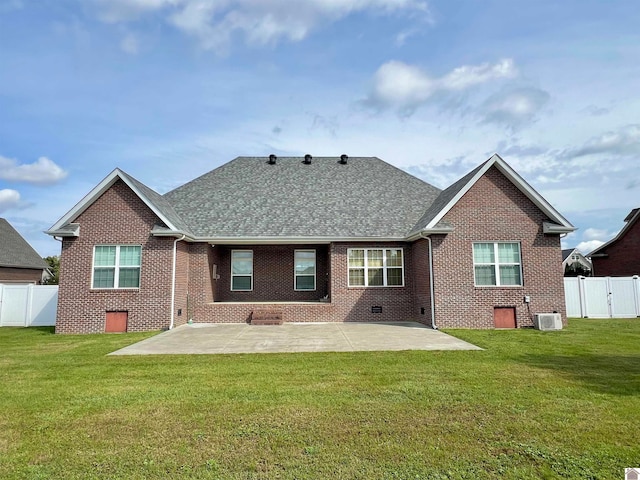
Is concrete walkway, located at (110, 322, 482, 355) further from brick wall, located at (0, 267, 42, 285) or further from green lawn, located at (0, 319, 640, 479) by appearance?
brick wall, located at (0, 267, 42, 285)

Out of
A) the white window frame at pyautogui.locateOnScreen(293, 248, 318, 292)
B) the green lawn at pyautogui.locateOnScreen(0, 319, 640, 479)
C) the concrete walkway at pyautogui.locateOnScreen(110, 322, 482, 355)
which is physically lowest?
the green lawn at pyautogui.locateOnScreen(0, 319, 640, 479)

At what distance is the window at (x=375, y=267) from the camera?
649 inches

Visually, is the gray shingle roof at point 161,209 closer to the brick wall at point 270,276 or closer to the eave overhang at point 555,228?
the brick wall at point 270,276

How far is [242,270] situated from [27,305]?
9.20 m

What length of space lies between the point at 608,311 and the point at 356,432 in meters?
17.7

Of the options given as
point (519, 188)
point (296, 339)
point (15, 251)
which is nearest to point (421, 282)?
point (519, 188)

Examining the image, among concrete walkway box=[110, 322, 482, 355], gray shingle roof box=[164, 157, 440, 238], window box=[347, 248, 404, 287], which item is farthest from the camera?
gray shingle roof box=[164, 157, 440, 238]

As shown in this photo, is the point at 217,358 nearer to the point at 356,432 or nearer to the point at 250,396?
the point at 250,396

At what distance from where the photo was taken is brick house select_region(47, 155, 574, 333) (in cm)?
1425

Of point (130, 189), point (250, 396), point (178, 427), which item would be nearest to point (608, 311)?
point (250, 396)

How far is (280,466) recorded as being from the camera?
12.8 ft

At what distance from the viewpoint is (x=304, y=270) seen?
18.3 m

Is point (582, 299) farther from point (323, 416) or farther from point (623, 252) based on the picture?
point (323, 416)

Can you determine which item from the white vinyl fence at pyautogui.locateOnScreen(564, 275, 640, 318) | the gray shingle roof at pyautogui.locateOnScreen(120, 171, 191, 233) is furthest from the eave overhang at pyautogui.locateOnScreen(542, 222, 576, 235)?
the gray shingle roof at pyautogui.locateOnScreen(120, 171, 191, 233)
